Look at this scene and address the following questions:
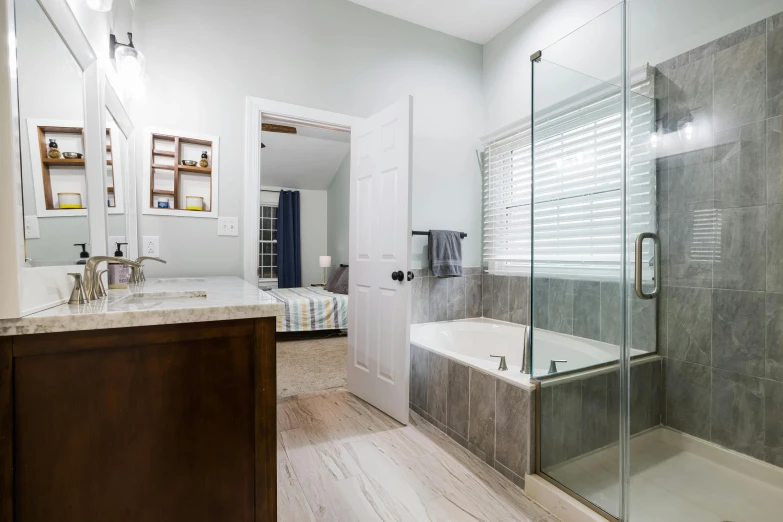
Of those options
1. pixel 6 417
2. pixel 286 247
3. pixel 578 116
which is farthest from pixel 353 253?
pixel 286 247

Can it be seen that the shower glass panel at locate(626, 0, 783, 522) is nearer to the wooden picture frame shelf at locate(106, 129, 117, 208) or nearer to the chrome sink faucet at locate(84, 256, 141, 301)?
the chrome sink faucet at locate(84, 256, 141, 301)

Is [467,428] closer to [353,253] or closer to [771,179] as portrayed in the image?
[353,253]

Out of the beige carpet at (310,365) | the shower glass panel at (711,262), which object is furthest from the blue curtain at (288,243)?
the shower glass panel at (711,262)

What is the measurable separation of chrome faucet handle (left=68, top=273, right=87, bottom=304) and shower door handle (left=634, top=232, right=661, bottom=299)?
1.82 m

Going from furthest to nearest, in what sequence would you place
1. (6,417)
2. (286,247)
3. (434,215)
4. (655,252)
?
1. (286,247)
2. (434,215)
3. (655,252)
4. (6,417)

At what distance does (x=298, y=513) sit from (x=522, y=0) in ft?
11.3

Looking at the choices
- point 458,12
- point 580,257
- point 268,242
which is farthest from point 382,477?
point 268,242

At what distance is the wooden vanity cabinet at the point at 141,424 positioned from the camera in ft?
2.44

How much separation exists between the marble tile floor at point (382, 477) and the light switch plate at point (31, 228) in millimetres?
1258

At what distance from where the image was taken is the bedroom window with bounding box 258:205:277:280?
22.8 ft

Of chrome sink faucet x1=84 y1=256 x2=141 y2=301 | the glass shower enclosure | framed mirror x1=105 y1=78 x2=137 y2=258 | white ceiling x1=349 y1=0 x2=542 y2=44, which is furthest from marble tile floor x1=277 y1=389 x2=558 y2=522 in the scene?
white ceiling x1=349 y1=0 x2=542 y2=44

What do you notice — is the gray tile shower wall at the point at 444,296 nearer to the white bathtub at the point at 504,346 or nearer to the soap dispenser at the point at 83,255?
the white bathtub at the point at 504,346

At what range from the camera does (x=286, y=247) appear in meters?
6.94

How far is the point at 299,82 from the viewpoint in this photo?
2.57 metres
